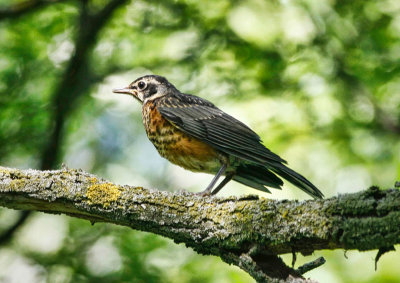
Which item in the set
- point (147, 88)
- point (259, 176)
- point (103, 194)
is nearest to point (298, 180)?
point (259, 176)

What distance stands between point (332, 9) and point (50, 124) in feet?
13.3

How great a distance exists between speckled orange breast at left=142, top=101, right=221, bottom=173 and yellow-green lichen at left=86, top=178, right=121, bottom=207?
167 centimetres

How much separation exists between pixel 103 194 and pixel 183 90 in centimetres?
399

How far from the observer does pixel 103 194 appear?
3959mm

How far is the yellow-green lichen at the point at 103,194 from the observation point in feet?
12.9

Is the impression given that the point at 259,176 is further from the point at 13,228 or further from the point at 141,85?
the point at 13,228

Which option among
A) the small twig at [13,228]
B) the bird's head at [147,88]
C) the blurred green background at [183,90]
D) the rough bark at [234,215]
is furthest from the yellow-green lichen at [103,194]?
the bird's head at [147,88]

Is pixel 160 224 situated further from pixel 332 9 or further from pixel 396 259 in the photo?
pixel 332 9

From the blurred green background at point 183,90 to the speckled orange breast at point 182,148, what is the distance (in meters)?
1.07

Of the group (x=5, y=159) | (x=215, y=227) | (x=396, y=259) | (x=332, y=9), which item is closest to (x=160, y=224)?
(x=215, y=227)

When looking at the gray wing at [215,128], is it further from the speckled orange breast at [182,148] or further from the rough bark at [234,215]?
the rough bark at [234,215]

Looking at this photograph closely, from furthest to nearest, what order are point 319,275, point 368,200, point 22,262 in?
point 319,275 → point 22,262 → point 368,200

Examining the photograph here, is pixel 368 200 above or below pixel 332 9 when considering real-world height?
below

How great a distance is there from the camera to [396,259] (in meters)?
6.49
